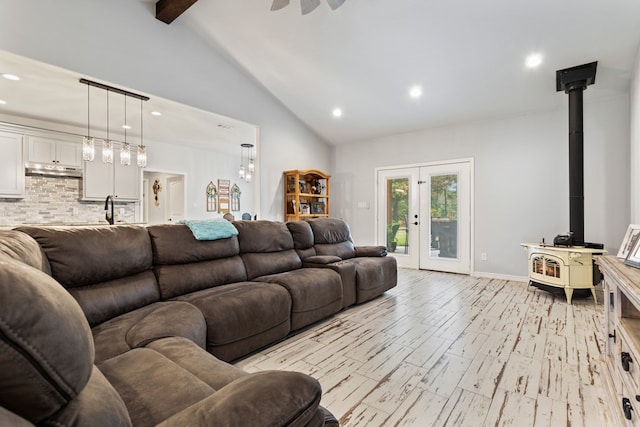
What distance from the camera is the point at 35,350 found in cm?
53

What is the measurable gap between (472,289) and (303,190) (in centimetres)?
325

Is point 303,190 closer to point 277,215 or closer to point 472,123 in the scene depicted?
point 277,215

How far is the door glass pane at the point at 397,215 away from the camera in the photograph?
235 inches

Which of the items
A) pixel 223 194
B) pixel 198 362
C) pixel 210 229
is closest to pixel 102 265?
pixel 210 229

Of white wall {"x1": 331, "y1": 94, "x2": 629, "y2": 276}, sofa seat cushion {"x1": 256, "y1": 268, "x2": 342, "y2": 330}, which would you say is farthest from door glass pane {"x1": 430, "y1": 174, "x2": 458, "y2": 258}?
sofa seat cushion {"x1": 256, "y1": 268, "x2": 342, "y2": 330}

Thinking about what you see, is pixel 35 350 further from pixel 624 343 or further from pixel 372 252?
pixel 372 252

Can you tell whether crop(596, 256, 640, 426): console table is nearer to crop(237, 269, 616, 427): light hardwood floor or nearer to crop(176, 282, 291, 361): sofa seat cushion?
crop(237, 269, 616, 427): light hardwood floor

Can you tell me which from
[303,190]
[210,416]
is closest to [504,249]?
[303,190]

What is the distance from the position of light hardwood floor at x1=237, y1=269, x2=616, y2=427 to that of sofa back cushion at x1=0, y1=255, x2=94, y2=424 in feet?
4.62

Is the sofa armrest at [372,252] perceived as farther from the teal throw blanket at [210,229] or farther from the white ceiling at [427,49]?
the white ceiling at [427,49]

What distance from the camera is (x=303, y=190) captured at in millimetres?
5879

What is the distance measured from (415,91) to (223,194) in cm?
495

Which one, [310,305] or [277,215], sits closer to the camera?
[310,305]

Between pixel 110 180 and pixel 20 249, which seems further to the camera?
pixel 110 180
